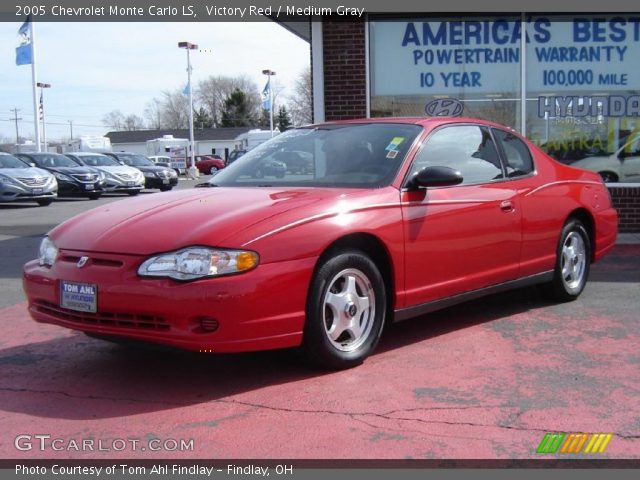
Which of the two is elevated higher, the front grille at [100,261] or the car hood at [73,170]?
the car hood at [73,170]

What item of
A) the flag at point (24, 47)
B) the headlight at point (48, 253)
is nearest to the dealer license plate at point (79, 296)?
the headlight at point (48, 253)

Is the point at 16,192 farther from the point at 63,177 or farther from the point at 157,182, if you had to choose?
the point at 157,182

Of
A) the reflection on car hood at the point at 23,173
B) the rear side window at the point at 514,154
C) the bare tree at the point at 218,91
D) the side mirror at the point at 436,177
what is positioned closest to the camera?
the side mirror at the point at 436,177

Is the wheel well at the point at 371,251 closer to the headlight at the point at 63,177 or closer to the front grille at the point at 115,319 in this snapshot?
the front grille at the point at 115,319

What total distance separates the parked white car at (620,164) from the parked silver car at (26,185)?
14098mm

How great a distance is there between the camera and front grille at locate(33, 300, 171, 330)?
4090 mm

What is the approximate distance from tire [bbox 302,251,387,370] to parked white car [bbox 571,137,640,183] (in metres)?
6.93

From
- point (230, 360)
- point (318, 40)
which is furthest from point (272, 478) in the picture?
point (318, 40)

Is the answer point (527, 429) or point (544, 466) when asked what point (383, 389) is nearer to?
point (527, 429)

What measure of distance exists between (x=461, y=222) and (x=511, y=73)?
6.34 meters

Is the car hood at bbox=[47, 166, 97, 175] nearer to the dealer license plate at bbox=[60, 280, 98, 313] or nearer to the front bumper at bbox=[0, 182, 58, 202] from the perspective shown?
the front bumper at bbox=[0, 182, 58, 202]

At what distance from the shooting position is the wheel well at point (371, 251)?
450 cm

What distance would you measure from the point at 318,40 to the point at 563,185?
17.4 ft

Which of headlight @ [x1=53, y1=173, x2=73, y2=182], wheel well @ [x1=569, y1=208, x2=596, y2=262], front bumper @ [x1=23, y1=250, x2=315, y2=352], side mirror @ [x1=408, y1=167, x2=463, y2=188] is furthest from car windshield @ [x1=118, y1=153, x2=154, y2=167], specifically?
front bumper @ [x1=23, y1=250, x2=315, y2=352]
